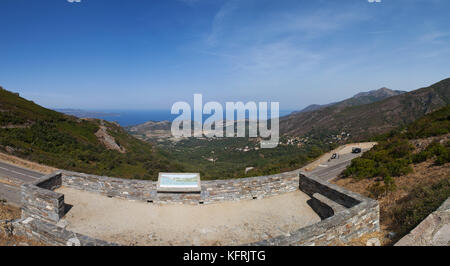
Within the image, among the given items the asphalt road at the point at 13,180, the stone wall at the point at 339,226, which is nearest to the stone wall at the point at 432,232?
the stone wall at the point at 339,226

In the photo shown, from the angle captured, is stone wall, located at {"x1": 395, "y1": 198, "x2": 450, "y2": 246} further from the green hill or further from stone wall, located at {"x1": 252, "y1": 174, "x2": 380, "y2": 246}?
the green hill

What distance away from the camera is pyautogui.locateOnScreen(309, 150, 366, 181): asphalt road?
19.9 metres

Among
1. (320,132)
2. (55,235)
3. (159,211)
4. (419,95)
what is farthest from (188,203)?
(419,95)

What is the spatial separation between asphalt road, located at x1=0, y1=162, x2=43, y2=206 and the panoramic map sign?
11.4 metres

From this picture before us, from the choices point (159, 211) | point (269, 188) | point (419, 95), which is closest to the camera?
point (159, 211)

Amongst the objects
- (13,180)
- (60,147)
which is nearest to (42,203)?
(13,180)

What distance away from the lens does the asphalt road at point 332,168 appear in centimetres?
1988

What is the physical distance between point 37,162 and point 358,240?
26.5 meters

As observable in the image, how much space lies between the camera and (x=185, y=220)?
651cm

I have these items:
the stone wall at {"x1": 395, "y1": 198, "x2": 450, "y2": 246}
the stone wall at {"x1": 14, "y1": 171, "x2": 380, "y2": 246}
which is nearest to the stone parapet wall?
the stone wall at {"x1": 14, "y1": 171, "x2": 380, "y2": 246}

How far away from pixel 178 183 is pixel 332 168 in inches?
787

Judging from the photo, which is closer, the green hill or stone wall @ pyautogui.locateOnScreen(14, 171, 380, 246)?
stone wall @ pyautogui.locateOnScreen(14, 171, 380, 246)
